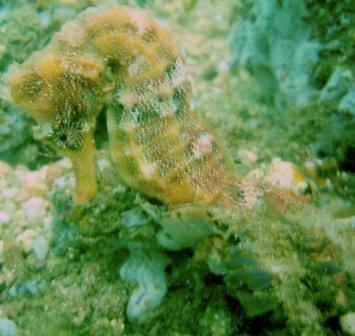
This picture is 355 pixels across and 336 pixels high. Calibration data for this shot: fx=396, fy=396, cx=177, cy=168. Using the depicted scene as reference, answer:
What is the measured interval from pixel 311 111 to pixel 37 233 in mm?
2215


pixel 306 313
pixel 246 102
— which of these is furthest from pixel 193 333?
pixel 246 102

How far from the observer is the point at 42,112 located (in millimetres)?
2016

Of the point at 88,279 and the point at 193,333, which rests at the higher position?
the point at 193,333

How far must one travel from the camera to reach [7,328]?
2363 millimetres

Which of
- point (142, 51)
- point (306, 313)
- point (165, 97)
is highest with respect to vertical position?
point (142, 51)

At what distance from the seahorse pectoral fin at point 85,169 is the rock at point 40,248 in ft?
2.06

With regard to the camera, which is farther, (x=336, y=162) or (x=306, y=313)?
(x=336, y=162)

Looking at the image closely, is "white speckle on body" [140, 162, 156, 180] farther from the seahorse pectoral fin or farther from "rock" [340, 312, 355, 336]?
"rock" [340, 312, 355, 336]

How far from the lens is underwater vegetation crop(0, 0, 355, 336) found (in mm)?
1832

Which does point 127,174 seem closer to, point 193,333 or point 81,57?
point 81,57

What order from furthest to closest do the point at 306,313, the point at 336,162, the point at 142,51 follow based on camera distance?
1. the point at 336,162
2. the point at 142,51
3. the point at 306,313

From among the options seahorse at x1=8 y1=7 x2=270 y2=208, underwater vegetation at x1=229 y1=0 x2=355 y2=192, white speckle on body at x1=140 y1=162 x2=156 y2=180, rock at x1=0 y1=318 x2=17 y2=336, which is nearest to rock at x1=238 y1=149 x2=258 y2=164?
underwater vegetation at x1=229 y1=0 x2=355 y2=192

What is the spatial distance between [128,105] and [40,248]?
132 cm

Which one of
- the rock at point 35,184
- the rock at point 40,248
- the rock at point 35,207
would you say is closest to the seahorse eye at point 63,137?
the rock at point 40,248
